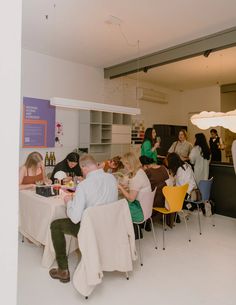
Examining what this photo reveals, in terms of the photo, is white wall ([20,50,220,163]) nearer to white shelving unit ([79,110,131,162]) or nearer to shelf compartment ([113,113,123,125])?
white shelving unit ([79,110,131,162])

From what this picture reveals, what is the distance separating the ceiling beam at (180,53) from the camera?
3727mm

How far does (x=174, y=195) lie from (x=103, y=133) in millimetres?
2759

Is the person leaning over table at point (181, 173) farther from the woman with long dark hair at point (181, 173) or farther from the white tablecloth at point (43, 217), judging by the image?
the white tablecloth at point (43, 217)

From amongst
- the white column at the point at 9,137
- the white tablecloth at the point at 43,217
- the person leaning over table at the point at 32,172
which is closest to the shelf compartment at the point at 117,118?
the person leaning over table at the point at 32,172

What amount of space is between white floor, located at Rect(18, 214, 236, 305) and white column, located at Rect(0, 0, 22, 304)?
1.59 meters

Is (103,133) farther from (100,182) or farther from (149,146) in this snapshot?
(100,182)

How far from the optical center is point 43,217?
2.67 meters

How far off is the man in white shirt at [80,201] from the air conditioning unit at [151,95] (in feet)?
14.2

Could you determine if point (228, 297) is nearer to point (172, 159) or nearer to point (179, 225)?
point (179, 225)

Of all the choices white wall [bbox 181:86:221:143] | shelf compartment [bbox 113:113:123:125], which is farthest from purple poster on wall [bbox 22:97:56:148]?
white wall [bbox 181:86:221:143]

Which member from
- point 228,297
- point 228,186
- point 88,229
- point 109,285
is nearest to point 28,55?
point 88,229

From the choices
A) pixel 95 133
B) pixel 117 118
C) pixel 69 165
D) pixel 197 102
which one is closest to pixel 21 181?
pixel 69 165

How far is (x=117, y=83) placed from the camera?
20.1 feet

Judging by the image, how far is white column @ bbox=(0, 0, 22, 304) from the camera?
2.61ft
